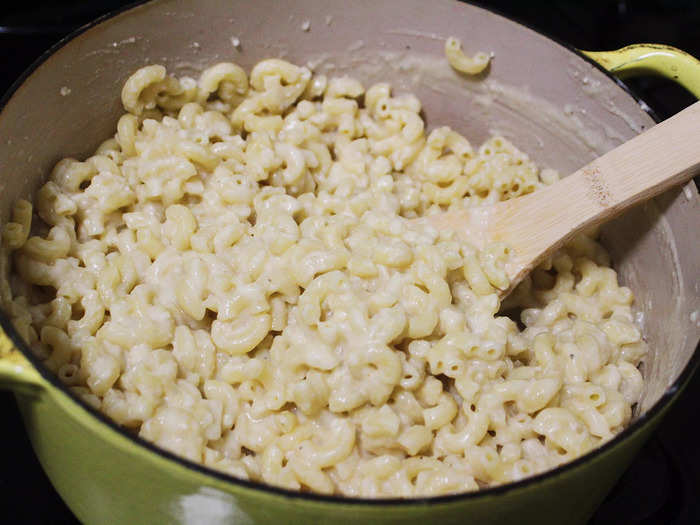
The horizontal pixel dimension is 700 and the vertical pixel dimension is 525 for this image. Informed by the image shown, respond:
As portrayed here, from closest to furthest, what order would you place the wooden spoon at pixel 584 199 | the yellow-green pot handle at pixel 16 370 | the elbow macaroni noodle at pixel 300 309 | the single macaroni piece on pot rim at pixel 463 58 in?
the yellow-green pot handle at pixel 16 370, the elbow macaroni noodle at pixel 300 309, the wooden spoon at pixel 584 199, the single macaroni piece on pot rim at pixel 463 58

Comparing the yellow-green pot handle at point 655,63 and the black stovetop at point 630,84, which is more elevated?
the yellow-green pot handle at point 655,63

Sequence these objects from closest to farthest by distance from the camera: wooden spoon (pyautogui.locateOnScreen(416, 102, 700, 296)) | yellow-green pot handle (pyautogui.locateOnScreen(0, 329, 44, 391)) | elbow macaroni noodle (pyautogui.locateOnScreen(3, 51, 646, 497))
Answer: yellow-green pot handle (pyautogui.locateOnScreen(0, 329, 44, 391))
elbow macaroni noodle (pyautogui.locateOnScreen(3, 51, 646, 497))
wooden spoon (pyautogui.locateOnScreen(416, 102, 700, 296))

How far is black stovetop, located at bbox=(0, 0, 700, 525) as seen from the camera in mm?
1351

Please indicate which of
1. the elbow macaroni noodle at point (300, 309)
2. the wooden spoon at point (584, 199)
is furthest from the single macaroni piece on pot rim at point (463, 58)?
the wooden spoon at point (584, 199)

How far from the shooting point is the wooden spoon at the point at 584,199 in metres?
1.28

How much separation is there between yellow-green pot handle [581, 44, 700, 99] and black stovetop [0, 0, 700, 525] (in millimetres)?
162

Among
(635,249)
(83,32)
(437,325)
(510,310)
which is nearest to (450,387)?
(437,325)

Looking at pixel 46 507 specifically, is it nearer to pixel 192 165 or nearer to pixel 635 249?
pixel 192 165

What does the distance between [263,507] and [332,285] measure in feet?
1.56

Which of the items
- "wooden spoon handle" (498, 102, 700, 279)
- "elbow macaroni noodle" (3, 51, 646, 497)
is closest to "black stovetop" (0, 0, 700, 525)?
"elbow macaroni noodle" (3, 51, 646, 497)

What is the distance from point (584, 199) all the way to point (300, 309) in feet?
1.69

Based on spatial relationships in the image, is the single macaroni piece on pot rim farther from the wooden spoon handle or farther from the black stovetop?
the wooden spoon handle

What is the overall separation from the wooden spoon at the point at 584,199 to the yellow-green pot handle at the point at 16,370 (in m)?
0.75

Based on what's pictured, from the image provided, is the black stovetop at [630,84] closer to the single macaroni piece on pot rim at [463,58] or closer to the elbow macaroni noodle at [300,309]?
the single macaroni piece on pot rim at [463,58]
